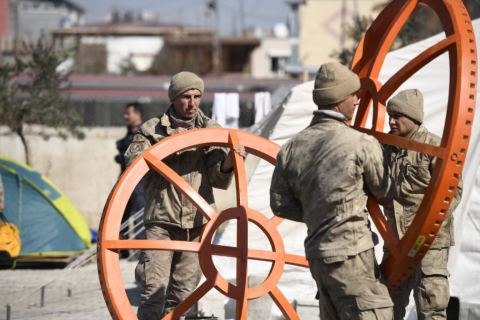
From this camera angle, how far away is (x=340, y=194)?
3975 millimetres

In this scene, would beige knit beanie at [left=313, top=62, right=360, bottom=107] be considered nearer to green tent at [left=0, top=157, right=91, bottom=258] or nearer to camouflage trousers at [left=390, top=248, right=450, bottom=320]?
camouflage trousers at [left=390, top=248, right=450, bottom=320]

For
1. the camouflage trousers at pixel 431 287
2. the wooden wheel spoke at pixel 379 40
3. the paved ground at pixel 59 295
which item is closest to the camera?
the wooden wheel spoke at pixel 379 40

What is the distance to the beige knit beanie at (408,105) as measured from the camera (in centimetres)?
525

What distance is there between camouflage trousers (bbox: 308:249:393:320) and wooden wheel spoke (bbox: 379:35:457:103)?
3.75ft

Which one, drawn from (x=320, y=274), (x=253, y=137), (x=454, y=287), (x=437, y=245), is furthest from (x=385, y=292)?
(x=454, y=287)

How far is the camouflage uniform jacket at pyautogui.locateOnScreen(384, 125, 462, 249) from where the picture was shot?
5.22 m

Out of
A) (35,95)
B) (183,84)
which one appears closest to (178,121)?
(183,84)

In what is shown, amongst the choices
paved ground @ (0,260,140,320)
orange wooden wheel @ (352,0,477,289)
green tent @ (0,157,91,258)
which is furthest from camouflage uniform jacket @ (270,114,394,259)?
green tent @ (0,157,91,258)

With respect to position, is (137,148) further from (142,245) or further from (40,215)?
(40,215)

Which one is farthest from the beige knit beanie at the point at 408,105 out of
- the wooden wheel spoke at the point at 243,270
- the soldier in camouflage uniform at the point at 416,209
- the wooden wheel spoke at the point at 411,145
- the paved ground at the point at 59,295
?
the paved ground at the point at 59,295

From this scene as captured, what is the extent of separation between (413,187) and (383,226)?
915 mm

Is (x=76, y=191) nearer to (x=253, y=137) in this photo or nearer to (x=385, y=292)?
(x=253, y=137)

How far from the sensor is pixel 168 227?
5449mm

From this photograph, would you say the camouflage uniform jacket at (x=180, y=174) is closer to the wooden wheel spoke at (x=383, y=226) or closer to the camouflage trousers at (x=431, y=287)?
the wooden wheel spoke at (x=383, y=226)
